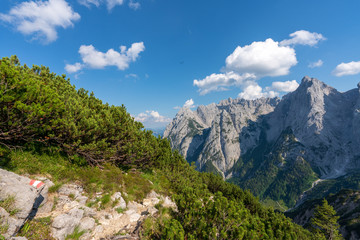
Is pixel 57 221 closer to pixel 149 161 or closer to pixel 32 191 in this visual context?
pixel 32 191

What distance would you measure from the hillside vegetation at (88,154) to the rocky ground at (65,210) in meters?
1.20

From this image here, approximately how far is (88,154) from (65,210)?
18.1 ft

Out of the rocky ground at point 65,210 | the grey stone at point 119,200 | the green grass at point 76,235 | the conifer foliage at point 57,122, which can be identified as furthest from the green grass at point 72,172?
the green grass at point 76,235

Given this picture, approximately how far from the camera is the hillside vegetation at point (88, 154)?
331 inches

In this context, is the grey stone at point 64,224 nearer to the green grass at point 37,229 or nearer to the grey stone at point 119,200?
the green grass at point 37,229

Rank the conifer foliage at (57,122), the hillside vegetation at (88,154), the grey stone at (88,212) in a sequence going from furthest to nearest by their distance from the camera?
the grey stone at (88,212)
the conifer foliage at (57,122)
the hillside vegetation at (88,154)

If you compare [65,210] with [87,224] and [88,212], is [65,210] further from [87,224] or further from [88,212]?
[87,224]

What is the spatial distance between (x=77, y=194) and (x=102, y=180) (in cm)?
237

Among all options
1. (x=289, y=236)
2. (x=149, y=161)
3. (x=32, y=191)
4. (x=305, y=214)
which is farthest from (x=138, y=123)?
(x=305, y=214)

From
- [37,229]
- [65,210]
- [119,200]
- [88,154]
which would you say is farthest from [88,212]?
[88,154]

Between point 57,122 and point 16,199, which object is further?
point 57,122

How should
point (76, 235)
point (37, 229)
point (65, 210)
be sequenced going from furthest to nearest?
point (65, 210) → point (76, 235) → point (37, 229)

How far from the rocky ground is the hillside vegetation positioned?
120 cm

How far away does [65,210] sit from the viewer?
8.70 m
